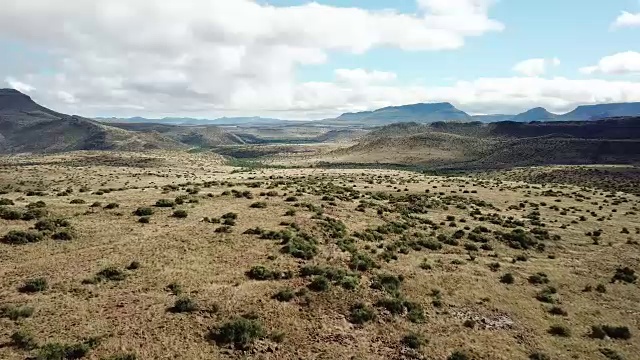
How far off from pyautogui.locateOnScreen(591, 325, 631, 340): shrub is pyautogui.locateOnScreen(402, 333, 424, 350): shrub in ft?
41.2

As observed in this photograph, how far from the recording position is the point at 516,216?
6406 cm

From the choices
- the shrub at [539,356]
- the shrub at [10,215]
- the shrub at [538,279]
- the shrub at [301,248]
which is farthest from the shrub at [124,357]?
the shrub at [538,279]

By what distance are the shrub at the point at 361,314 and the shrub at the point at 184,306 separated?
9.70 meters

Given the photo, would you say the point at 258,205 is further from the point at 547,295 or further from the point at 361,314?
the point at 547,295

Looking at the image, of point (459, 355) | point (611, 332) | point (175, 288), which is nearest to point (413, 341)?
point (459, 355)

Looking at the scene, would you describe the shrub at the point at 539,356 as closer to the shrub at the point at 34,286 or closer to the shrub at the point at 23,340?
the shrub at the point at 23,340

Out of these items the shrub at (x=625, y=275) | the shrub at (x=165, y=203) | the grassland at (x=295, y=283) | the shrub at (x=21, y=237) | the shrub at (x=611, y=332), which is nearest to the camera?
the grassland at (x=295, y=283)

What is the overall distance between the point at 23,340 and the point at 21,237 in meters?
14.4

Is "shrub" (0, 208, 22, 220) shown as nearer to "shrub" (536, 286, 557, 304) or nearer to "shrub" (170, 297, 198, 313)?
"shrub" (170, 297, 198, 313)

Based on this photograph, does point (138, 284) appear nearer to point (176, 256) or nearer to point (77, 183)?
point (176, 256)

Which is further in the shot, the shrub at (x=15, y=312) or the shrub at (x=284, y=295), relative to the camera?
the shrub at (x=284, y=295)

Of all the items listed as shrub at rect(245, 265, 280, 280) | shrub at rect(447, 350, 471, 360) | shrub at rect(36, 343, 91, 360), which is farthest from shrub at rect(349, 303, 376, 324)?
shrub at rect(36, 343, 91, 360)

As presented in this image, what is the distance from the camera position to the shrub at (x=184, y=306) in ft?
84.6

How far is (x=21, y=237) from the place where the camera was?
32.4 metres
